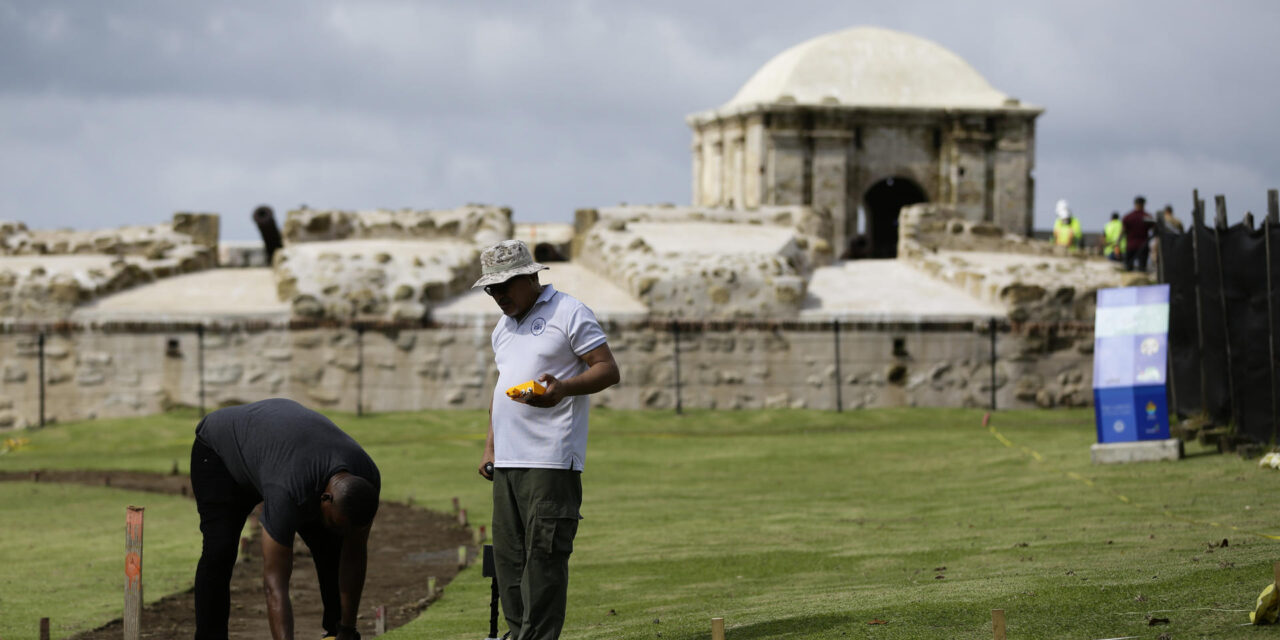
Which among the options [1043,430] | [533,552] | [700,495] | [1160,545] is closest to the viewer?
[533,552]

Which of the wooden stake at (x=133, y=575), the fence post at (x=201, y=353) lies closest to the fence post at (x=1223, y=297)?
the wooden stake at (x=133, y=575)

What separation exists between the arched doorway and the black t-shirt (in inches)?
1324

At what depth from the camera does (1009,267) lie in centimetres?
2689

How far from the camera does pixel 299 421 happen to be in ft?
21.6

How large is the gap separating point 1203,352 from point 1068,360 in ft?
31.1

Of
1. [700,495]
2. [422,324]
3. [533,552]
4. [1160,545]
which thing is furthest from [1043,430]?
[533,552]

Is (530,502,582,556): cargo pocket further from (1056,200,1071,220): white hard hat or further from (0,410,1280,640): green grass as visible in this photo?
(1056,200,1071,220): white hard hat

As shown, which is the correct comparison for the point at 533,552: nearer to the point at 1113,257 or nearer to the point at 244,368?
the point at 244,368

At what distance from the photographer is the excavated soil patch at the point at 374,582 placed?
9305 millimetres

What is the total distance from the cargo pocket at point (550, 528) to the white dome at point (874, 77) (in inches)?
1225

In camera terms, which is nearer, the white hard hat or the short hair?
the short hair

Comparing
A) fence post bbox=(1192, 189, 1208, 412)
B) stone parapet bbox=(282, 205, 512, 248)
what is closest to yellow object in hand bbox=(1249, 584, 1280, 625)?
fence post bbox=(1192, 189, 1208, 412)

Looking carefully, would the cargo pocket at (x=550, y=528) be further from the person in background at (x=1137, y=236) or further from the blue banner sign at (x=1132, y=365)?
the person in background at (x=1137, y=236)

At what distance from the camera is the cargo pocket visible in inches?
251
